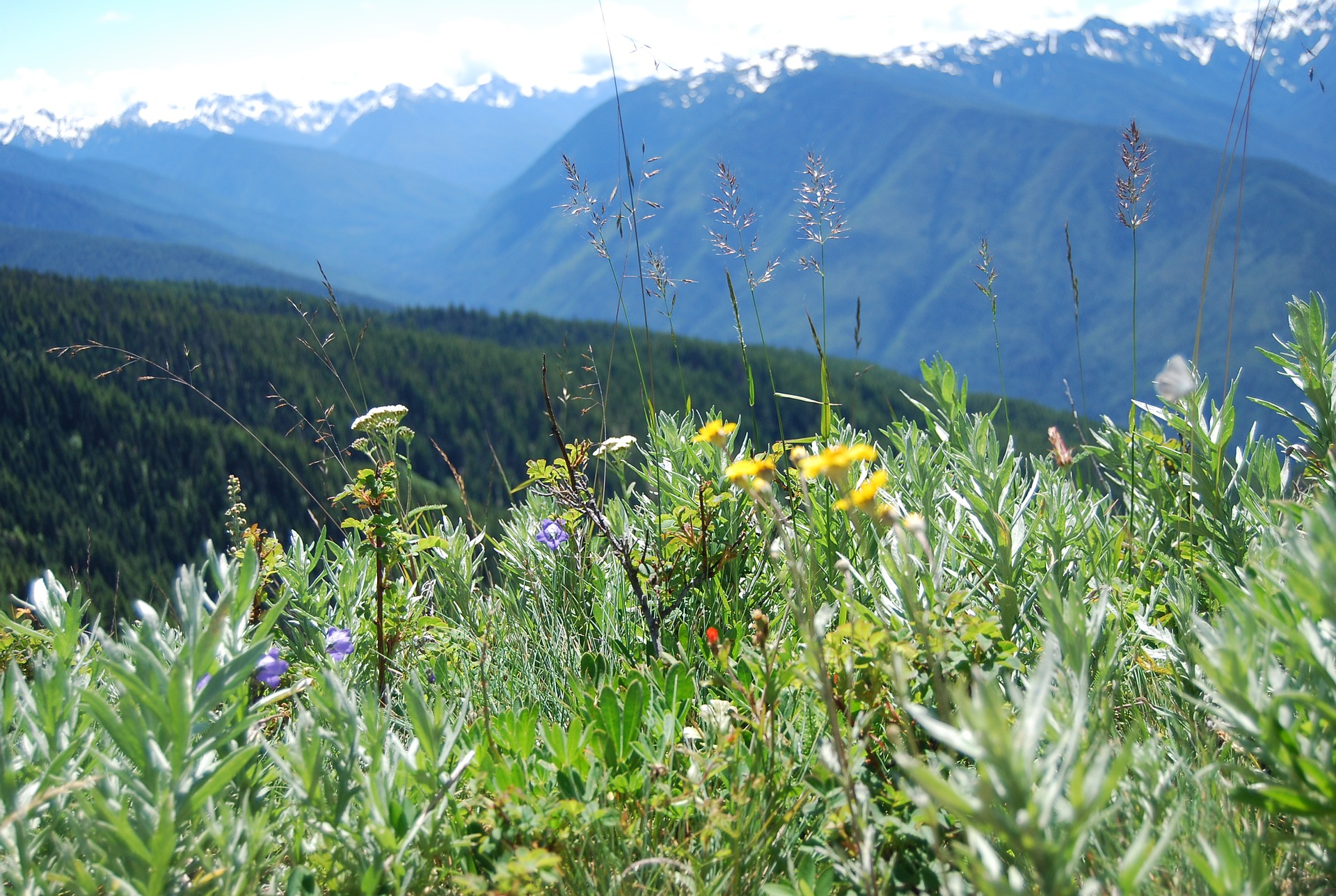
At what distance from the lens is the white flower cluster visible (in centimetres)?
288

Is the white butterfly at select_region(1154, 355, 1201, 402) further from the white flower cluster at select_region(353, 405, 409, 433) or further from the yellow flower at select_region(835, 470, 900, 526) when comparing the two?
the white flower cluster at select_region(353, 405, 409, 433)

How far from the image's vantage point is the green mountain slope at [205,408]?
1695 inches

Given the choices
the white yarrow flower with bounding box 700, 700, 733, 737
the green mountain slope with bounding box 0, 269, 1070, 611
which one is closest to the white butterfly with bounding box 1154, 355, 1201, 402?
the white yarrow flower with bounding box 700, 700, 733, 737

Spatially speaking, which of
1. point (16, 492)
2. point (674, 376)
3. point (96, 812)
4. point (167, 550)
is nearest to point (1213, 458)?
point (96, 812)

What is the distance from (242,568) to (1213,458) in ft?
8.33

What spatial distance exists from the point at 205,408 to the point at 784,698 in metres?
71.6

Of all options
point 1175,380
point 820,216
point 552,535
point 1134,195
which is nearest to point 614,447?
point 552,535

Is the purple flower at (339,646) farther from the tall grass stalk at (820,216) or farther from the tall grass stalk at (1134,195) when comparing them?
the tall grass stalk at (1134,195)

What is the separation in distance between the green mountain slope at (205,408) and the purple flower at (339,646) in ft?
105

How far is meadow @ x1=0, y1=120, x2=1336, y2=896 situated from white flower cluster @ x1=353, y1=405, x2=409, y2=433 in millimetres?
23

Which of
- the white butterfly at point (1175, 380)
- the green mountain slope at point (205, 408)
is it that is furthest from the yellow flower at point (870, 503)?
the green mountain slope at point (205, 408)

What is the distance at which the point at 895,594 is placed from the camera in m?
1.81

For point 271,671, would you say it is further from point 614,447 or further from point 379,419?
point 614,447

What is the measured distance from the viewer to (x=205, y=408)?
6266 centimetres
